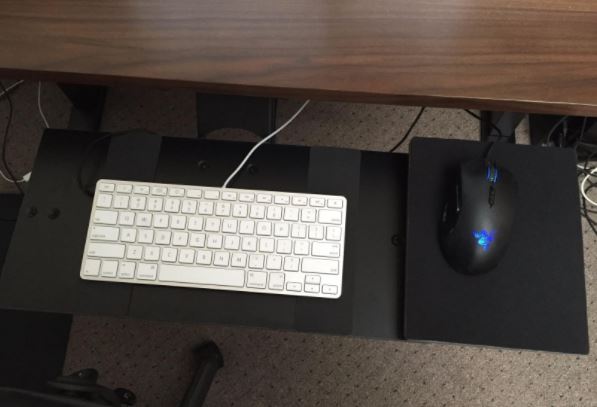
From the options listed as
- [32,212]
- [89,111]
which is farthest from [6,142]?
[32,212]

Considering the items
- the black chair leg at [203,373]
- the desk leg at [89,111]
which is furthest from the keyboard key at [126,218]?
the desk leg at [89,111]

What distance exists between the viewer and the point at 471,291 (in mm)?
591

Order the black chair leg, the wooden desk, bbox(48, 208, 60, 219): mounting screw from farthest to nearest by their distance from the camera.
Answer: the black chair leg < bbox(48, 208, 60, 219): mounting screw < the wooden desk

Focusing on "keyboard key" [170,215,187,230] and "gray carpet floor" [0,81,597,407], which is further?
"gray carpet floor" [0,81,597,407]

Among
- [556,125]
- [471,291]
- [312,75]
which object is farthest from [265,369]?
[556,125]

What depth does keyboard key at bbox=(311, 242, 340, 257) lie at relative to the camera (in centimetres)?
60

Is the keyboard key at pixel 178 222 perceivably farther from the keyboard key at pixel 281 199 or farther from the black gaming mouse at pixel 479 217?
the black gaming mouse at pixel 479 217

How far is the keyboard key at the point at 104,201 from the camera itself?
617 mm

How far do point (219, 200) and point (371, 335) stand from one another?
28 cm

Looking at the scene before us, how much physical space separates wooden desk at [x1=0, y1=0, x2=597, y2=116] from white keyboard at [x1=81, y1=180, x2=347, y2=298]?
6.1 inches

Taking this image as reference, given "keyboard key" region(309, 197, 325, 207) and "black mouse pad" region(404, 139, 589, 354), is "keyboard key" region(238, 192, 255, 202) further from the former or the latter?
"black mouse pad" region(404, 139, 589, 354)

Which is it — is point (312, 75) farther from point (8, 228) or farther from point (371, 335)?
point (8, 228)

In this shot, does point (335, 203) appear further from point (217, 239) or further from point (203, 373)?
point (203, 373)

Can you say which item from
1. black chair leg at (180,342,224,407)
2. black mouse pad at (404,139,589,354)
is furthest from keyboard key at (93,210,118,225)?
black chair leg at (180,342,224,407)
